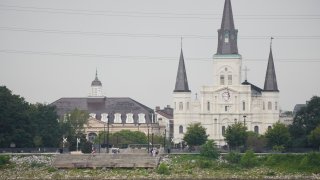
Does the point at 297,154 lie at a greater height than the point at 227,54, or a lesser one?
lesser

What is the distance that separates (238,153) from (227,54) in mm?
54029

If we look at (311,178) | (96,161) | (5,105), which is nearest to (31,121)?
(5,105)

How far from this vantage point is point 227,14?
183 metres

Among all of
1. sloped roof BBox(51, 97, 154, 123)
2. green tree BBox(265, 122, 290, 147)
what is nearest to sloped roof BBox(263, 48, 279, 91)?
sloped roof BBox(51, 97, 154, 123)

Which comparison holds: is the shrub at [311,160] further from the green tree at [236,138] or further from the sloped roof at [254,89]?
the sloped roof at [254,89]

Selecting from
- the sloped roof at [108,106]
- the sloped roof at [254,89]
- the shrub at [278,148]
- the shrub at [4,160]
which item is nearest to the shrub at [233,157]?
the shrub at [278,148]

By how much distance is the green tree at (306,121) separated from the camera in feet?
503

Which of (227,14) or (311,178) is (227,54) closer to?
(227,14)

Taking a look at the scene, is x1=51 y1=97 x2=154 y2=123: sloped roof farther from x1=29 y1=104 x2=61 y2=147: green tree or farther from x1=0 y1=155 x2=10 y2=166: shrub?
x1=0 y1=155 x2=10 y2=166: shrub

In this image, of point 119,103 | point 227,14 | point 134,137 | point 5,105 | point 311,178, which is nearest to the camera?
point 311,178

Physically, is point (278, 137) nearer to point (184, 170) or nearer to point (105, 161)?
point (184, 170)

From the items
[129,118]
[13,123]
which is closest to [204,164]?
[13,123]

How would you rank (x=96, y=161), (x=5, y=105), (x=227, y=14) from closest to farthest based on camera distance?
(x=96, y=161) < (x=5, y=105) < (x=227, y=14)

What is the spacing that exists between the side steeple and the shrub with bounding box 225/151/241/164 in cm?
5443
